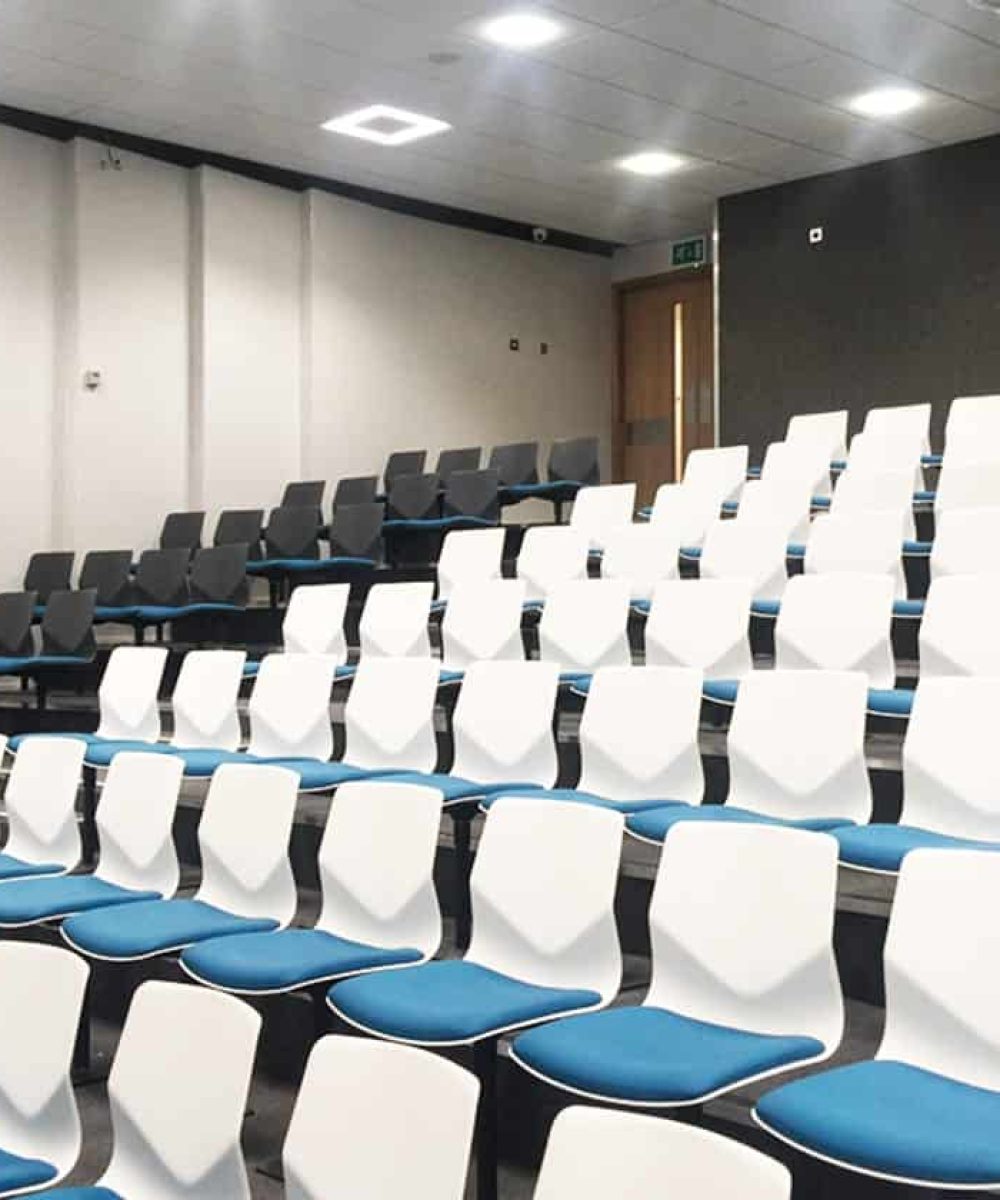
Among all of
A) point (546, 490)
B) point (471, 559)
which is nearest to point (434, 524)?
point (546, 490)

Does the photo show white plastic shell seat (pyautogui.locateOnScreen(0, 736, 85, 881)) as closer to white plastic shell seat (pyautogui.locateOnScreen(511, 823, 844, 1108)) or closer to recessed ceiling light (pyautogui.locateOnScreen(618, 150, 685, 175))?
white plastic shell seat (pyautogui.locateOnScreen(511, 823, 844, 1108))

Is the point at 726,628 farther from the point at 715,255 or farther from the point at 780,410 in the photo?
the point at 715,255

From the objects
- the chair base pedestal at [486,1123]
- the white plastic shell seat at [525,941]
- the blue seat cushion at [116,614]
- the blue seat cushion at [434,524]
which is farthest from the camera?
the blue seat cushion at [434,524]

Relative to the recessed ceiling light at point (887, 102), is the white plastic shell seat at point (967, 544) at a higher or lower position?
lower

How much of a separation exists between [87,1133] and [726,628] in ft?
7.37

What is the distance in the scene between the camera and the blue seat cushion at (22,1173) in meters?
2.25

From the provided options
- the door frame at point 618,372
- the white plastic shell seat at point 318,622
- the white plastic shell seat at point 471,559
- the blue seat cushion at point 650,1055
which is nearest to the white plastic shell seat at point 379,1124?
the blue seat cushion at point 650,1055

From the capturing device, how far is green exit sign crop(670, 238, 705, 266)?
1090 cm

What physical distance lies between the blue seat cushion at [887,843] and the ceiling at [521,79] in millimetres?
4587

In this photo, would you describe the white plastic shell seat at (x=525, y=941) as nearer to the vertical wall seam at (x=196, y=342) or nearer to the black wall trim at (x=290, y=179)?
the vertical wall seam at (x=196, y=342)

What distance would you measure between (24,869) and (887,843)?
7.77 ft

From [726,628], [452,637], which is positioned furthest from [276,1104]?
[452,637]

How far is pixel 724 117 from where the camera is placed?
26.5 feet

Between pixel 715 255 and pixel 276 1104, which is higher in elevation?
pixel 715 255
